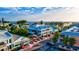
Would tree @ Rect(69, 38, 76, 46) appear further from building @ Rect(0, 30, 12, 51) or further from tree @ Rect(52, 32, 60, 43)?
building @ Rect(0, 30, 12, 51)

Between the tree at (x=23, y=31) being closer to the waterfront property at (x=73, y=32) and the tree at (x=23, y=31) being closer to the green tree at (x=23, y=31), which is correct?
the green tree at (x=23, y=31)

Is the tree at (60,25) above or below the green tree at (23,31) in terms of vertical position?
above

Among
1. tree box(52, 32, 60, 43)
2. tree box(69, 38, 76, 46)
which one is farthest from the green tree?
tree box(69, 38, 76, 46)

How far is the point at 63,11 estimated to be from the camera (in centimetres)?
144

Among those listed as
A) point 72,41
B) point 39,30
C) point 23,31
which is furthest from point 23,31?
point 72,41

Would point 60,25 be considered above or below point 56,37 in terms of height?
above

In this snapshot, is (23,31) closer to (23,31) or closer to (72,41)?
(23,31)

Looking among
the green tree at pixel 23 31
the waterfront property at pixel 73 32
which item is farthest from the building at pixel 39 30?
the waterfront property at pixel 73 32

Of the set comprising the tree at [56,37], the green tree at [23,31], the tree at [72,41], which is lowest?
the tree at [72,41]

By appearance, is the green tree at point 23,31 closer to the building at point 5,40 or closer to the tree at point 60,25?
the building at point 5,40

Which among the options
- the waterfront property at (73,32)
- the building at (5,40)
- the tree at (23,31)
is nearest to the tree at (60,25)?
the waterfront property at (73,32)
